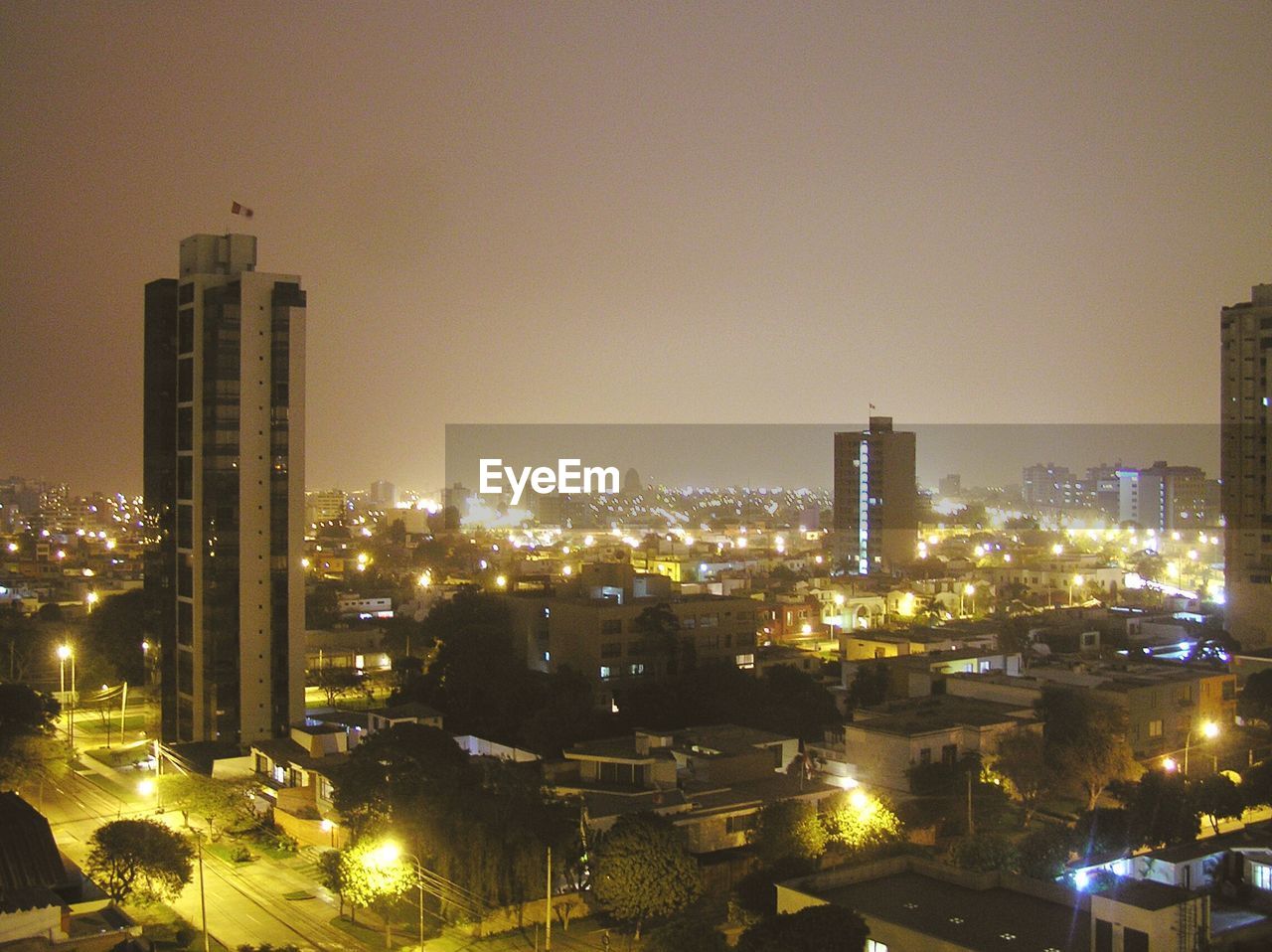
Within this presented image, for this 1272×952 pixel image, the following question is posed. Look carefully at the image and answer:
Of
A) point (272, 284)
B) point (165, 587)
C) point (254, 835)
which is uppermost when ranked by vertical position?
point (272, 284)

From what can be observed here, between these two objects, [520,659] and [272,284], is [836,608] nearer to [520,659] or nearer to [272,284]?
[520,659]

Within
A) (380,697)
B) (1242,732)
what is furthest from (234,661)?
(1242,732)

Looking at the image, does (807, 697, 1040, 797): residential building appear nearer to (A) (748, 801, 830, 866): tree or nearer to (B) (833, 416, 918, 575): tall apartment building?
(A) (748, 801, 830, 866): tree

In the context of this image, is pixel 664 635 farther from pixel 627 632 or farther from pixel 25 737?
pixel 25 737

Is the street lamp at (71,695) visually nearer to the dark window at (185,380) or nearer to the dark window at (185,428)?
the dark window at (185,428)

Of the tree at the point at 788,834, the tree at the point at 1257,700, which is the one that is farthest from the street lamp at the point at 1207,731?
the tree at the point at 788,834
